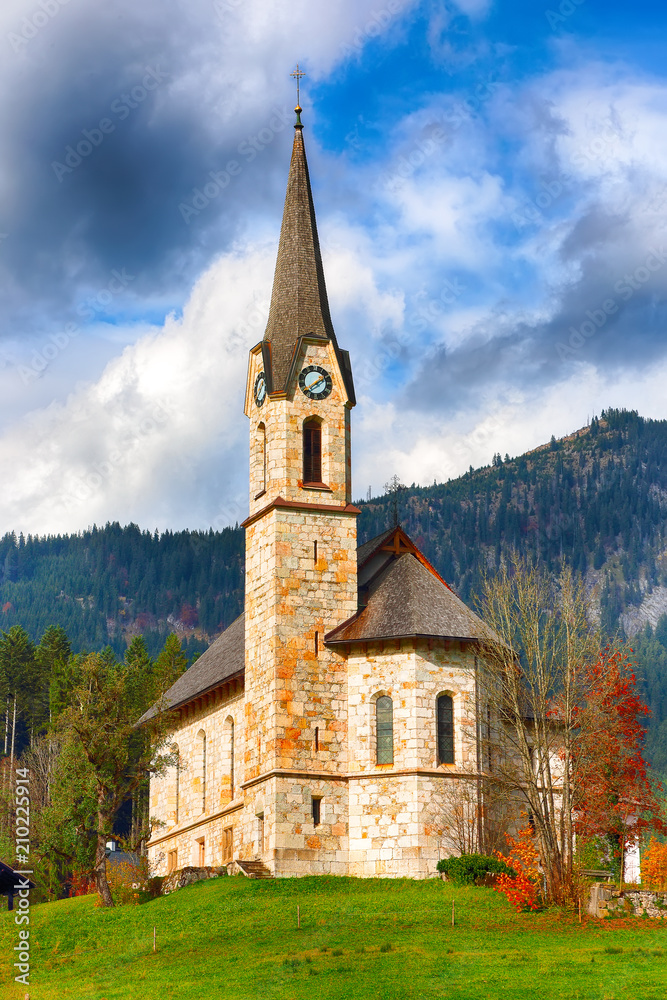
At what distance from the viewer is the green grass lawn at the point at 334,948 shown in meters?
35.2

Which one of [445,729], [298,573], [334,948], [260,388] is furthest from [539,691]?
[260,388]

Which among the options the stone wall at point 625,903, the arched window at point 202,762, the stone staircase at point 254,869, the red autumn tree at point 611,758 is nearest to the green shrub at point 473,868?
the red autumn tree at point 611,758

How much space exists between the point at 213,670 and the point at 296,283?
18.0 metres

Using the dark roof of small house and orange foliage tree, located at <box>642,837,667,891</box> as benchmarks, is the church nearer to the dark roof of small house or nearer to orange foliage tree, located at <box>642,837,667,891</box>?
orange foliage tree, located at <box>642,837,667,891</box>

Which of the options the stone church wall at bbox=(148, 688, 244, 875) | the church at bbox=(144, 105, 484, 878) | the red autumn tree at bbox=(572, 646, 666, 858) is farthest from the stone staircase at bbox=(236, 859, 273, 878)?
the red autumn tree at bbox=(572, 646, 666, 858)

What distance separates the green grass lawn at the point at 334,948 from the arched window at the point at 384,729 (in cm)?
489

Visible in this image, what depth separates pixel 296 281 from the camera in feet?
202

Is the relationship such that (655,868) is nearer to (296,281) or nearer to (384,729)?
(384,729)

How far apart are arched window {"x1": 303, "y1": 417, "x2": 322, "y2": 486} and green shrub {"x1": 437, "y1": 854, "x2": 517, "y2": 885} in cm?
1628

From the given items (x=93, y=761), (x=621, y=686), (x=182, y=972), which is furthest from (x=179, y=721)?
(x=182, y=972)

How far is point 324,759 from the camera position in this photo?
5422 centimetres

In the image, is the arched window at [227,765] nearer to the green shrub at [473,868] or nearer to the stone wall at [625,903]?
the green shrub at [473,868]

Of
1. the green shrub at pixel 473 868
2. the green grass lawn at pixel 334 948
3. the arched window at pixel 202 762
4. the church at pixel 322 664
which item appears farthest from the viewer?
the arched window at pixel 202 762

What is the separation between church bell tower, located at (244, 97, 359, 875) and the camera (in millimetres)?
53500
